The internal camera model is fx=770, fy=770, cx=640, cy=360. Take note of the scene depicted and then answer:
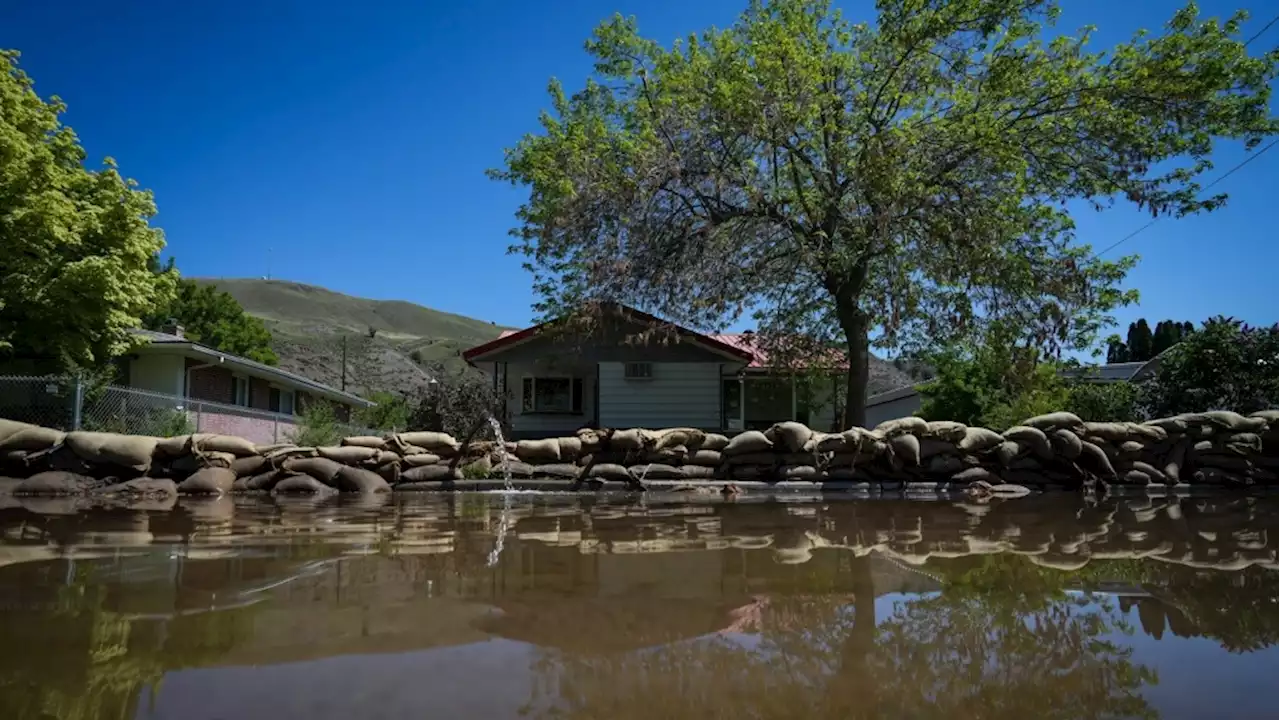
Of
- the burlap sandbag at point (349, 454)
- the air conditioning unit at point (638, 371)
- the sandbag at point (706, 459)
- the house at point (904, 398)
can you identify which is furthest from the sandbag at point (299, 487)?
the house at point (904, 398)

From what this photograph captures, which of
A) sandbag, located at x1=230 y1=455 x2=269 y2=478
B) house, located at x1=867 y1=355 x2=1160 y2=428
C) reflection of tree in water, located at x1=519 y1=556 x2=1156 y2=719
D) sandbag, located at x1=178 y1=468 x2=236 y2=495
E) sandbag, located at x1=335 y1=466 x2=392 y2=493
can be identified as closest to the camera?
reflection of tree in water, located at x1=519 y1=556 x2=1156 y2=719

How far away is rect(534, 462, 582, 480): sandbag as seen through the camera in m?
12.1

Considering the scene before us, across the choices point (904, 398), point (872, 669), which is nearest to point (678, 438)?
point (872, 669)

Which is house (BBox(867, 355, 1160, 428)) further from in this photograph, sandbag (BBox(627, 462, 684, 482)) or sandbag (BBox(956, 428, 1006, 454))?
sandbag (BBox(627, 462, 684, 482))

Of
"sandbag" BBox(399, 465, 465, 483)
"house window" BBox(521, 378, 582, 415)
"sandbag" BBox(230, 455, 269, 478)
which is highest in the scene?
"house window" BBox(521, 378, 582, 415)

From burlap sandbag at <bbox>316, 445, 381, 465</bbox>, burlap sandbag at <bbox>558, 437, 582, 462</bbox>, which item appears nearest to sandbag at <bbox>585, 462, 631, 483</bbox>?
burlap sandbag at <bbox>558, 437, 582, 462</bbox>

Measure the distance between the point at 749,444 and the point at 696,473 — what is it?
3.13 ft

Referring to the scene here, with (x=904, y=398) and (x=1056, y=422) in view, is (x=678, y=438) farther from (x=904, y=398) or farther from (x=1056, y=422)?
(x=904, y=398)

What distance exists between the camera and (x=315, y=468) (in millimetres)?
11484

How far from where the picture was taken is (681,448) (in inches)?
484

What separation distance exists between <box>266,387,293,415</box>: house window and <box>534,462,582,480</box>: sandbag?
68.8 feet

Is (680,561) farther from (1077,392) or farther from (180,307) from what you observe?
(180,307)

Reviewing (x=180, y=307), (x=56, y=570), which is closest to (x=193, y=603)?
(x=56, y=570)

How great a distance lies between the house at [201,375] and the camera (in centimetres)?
2138
